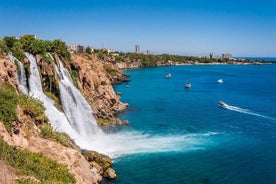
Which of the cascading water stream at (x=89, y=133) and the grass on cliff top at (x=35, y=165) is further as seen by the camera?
the cascading water stream at (x=89, y=133)

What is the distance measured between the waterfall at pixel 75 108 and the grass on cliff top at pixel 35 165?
19.8m

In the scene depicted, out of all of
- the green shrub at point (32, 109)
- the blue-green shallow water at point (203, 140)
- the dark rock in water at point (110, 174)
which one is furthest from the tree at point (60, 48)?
the dark rock in water at point (110, 174)

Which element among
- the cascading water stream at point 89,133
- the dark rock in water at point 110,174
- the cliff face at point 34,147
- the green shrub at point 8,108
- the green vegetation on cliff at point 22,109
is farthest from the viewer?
the cascading water stream at point 89,133

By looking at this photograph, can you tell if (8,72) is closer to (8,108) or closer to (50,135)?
(50,135)

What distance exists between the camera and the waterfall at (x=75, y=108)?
151 feet

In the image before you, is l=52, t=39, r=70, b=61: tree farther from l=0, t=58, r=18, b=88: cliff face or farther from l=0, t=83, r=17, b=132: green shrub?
l=0, t=83, r=17, b=132: green shrub

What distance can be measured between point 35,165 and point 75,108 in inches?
978

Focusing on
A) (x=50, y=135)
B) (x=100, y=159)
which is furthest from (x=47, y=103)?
(x=100, y=159)

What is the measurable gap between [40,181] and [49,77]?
25.8 meters

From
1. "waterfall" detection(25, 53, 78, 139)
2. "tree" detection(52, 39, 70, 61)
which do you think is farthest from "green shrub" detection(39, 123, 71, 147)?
"tree" detection(52, 39, 70, 61)

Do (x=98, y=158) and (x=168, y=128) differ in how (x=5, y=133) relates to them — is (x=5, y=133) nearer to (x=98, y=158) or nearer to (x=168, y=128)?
(x=98, y=158)

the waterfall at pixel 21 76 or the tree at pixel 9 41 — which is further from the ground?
the tree at pixel 9 41

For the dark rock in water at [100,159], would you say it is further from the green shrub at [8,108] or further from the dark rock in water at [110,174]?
the green shrub at [8,108]

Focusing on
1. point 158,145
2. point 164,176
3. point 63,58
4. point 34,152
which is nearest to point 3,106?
point 34,152
